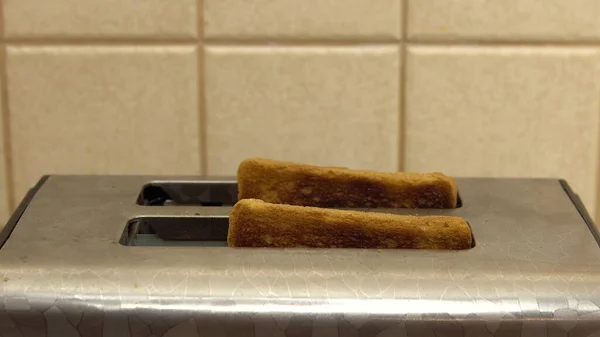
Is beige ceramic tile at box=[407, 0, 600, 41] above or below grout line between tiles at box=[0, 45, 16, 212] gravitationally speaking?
above

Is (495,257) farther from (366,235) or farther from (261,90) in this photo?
(261,90)

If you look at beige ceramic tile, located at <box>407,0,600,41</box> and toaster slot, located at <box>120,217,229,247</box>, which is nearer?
toaster slot, located at <box>120,217,229,247</box>

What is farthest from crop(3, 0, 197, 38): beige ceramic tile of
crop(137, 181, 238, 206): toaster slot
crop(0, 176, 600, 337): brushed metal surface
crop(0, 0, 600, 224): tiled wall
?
crop(0, 176, 600, 337): brushed metal surface

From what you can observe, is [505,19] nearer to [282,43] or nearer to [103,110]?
[282,43]

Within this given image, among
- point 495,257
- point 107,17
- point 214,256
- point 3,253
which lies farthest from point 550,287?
point 107,17

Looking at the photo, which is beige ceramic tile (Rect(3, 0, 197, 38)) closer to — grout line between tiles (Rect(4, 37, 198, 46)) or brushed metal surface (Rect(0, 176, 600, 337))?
grout line between tiles (Rect(4, 37, 198, 46))

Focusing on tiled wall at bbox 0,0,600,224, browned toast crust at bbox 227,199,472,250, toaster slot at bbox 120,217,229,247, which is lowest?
toaster slot at bbox 120,217,229,247

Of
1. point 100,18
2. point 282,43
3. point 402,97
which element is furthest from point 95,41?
point 402,97
